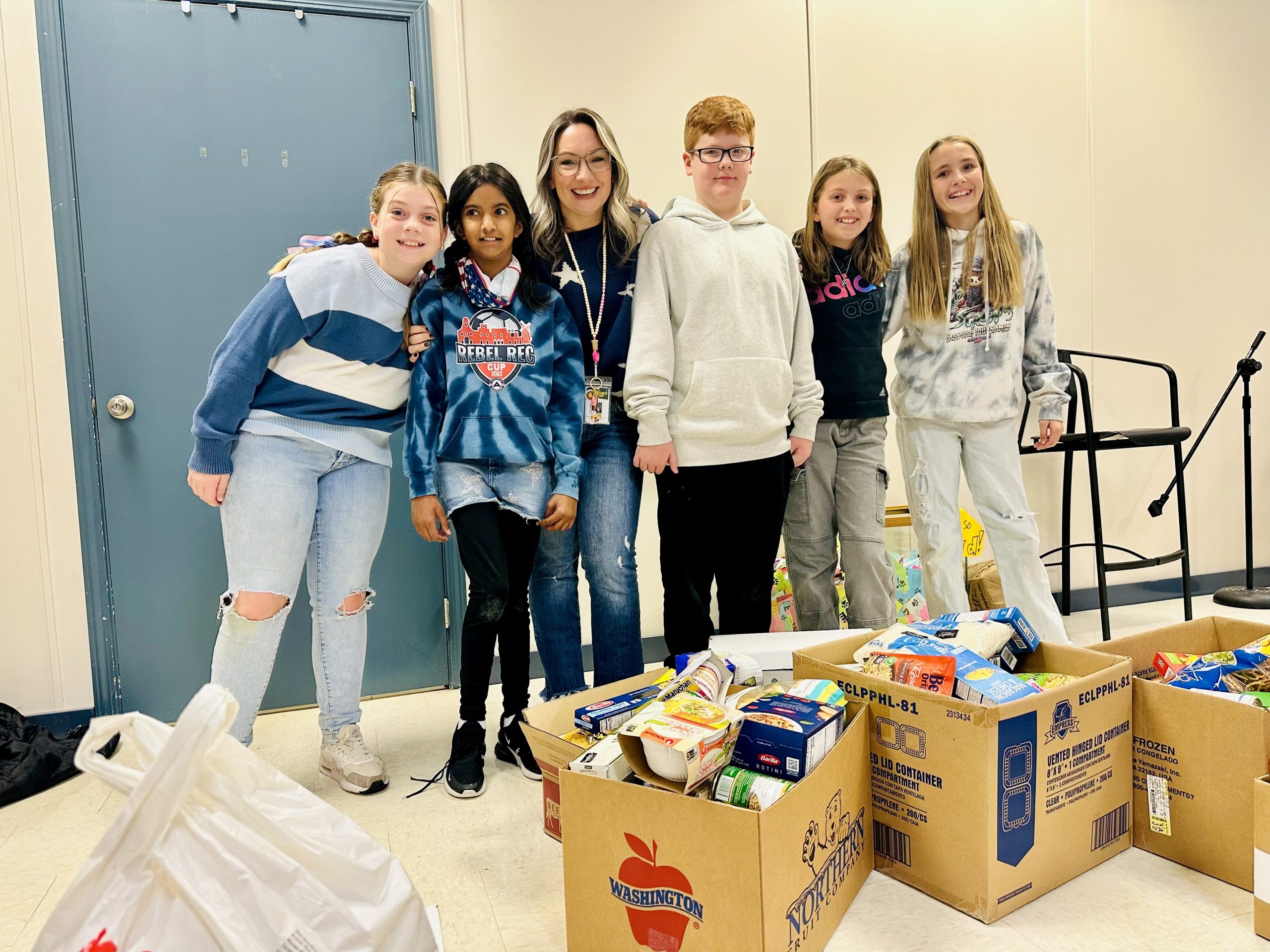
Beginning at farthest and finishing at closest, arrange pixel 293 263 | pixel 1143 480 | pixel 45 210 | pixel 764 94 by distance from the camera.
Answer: pixel 1143 480 → pixel 764 94 → pixel 45 210 → pixel 293 263

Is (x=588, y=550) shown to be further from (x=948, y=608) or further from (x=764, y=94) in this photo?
(x=764, y=94)

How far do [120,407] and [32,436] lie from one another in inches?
9.0

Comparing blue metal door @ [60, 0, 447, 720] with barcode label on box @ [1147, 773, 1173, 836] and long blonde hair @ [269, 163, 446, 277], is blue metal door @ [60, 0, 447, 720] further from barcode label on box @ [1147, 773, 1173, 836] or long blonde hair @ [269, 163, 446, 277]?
barcode label on box @ [1147, 773, 1173, 836]

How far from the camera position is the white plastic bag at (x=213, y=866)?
0.86 meters

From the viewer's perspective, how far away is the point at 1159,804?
1.38 meters

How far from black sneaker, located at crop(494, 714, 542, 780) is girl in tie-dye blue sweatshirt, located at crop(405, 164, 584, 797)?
0.5 inches

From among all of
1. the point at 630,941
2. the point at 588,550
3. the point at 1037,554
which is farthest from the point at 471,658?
the point at 1037,554

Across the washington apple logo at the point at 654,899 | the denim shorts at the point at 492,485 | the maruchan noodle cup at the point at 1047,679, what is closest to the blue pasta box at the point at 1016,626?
the maruchan noodle cup at the point at 1047,679

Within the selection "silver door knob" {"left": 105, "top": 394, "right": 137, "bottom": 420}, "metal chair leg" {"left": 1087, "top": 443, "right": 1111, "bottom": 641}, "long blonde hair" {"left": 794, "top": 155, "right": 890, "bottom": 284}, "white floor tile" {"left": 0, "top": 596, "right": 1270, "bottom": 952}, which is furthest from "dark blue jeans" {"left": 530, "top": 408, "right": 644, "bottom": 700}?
"metal chair leg" {"left": 1087, "top": 443, "right": 1111, "bottom": 641}

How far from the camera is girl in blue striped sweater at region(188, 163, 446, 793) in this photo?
5.56ft

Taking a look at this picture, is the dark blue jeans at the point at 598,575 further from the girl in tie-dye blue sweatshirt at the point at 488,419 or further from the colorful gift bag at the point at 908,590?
the colorful gift bag at the point at 908,590

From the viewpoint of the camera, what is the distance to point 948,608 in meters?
2.19

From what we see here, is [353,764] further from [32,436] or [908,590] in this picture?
[908,590]

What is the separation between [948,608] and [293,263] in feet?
5.73
